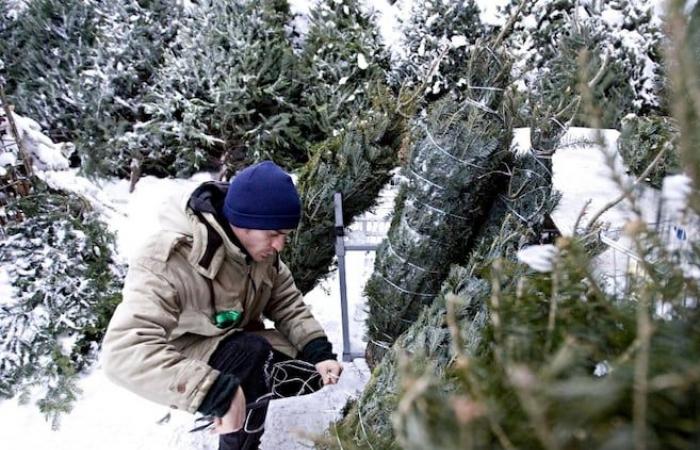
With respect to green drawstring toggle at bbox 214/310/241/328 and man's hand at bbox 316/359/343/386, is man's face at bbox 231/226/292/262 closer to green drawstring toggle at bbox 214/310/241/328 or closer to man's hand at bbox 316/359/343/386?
green drawstring toggle at bbox 214/310/241/328

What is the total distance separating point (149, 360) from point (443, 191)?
1372 mm

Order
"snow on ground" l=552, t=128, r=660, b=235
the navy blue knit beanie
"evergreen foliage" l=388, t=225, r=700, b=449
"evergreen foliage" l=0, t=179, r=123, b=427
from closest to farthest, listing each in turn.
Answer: "evergreen foliage" l=388, t=225, r=700, b=449 → the navy blue knit beanie → "snow on ground" l=552, t=128, r=660, b=235 → "evergreen foliage" l=0, t=179, r=123, b=427

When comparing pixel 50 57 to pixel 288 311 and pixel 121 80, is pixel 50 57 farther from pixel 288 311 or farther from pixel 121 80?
pixel 288 311

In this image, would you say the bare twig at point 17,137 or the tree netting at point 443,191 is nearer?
the tree netting at point 443,191

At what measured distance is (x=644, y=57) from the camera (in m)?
5.94

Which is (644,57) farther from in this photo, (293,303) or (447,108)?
(293,303)

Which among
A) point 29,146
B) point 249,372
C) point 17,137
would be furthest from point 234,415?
point 29,146

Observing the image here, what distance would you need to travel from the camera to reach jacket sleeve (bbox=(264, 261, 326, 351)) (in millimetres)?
2262

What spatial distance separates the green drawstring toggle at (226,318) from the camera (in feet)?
6.47

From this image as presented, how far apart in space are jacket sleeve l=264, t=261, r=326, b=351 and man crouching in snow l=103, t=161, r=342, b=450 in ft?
0.07

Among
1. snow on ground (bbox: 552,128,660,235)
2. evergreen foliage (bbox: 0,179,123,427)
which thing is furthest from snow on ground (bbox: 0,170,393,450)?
snow on ground (bbox: 552,128,660,235)

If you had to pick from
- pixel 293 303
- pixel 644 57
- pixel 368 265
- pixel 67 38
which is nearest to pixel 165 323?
pixel 293 303

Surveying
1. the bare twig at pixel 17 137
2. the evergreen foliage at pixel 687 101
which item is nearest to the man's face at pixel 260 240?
the evergreen foliage at pixel 687 101

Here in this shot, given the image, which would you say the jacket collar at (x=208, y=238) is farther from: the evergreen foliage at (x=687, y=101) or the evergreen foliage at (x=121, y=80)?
the evergreen foliage at (x=121, y=80)
